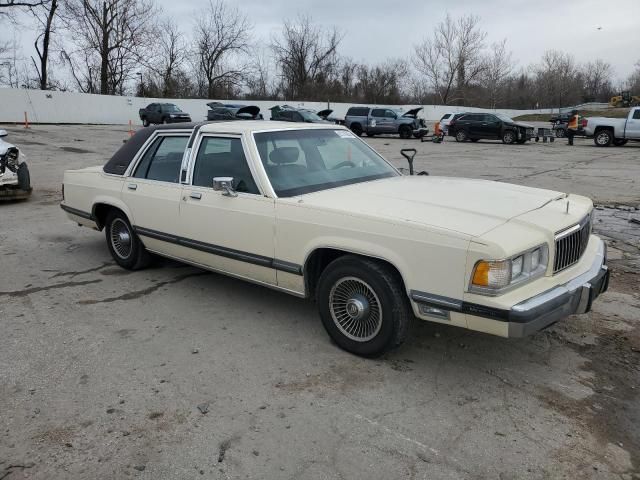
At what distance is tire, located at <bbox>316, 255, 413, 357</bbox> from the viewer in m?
3.30

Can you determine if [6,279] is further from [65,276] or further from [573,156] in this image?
[573,156]

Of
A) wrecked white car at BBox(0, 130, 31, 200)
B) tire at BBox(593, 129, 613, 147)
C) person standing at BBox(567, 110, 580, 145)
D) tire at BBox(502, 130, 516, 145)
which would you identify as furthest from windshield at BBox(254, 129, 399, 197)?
person standing at BBox(567, 110, 580, 145)

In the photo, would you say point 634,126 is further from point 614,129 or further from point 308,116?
point 308,116

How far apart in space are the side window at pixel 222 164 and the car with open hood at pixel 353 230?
0.01 meters

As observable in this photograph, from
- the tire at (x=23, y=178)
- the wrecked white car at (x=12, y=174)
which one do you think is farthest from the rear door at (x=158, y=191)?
the tire at (x=23, y=178)

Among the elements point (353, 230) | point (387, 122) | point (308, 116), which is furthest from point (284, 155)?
point (387, 122)

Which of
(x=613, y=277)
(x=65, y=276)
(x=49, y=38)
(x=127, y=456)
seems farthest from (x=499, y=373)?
(x=49, y=38)

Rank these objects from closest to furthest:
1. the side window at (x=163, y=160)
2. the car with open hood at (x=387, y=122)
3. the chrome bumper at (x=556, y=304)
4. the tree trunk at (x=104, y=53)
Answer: the chrome bumper at (x=556, y=304) < the side window at (x=163, y=160) < the car with open hood at (x=387, y=122) < the tree trunk at (x=104, y=53)

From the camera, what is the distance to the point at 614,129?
24.0 m

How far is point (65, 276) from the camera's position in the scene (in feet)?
17.7

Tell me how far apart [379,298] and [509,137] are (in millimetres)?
25831

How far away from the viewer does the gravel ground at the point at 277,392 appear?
2.59 meters

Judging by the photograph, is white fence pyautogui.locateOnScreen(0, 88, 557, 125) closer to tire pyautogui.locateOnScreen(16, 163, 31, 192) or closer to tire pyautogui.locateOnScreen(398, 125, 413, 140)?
tire pyautogui.locateOnScreen(398, 125, 413, 140)

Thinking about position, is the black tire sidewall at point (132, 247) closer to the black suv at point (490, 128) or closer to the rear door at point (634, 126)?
the rear door at point (634, 126)
